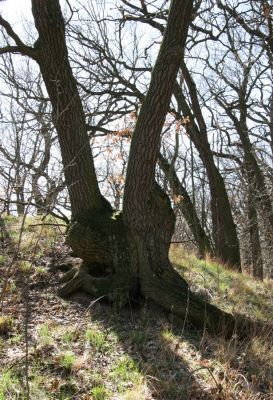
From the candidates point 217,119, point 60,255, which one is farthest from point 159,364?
point 217,119

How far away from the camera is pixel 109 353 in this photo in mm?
4480

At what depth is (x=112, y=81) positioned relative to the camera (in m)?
10.8

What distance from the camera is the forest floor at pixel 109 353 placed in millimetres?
3771

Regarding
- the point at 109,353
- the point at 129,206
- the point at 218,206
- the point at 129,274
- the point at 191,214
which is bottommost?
the point at 109,353

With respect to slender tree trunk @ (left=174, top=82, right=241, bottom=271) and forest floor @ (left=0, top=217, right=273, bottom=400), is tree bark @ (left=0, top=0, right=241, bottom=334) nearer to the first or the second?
forest floor @ (left=0, top=217, right=273, bottom=400)

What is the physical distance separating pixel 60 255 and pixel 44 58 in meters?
2.86

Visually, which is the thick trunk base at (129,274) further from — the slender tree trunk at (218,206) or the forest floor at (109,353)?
the slender tree trunk at (218,206)

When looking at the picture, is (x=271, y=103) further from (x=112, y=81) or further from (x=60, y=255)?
(x=60, y=255)

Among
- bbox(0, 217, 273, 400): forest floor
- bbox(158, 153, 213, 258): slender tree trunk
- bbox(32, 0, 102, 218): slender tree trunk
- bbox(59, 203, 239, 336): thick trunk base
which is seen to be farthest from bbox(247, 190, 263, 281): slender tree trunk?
bbox(32, 0, 102, 218): slender tree trunk

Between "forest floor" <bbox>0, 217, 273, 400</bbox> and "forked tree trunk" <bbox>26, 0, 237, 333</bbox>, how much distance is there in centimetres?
25

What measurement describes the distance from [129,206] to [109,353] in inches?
72.0

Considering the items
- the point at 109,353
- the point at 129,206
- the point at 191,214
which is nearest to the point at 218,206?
the point at 191,214

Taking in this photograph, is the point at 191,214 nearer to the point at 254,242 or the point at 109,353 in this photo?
the point at 254,242

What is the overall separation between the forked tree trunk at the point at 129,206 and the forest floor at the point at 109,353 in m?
0.25
